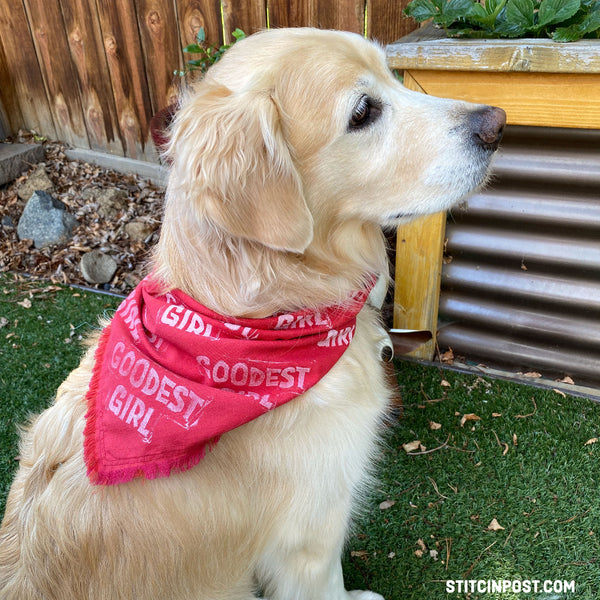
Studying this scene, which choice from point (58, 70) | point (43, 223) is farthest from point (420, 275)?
point (58, 70)

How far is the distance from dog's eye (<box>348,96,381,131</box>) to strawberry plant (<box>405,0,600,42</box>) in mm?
934

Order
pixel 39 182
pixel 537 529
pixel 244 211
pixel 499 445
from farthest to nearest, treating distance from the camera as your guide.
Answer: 1. pixel 39 182
2. pixel 499 445
3. pixel 537 529
4. pixel 244 211

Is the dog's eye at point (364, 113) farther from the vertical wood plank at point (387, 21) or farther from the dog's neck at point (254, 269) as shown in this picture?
the vertical wood plank at point (387, 21)

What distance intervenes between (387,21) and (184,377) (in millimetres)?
2471

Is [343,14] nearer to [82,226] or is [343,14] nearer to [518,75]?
[518,75]

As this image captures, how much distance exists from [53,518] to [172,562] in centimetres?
33

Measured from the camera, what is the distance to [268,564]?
166cm

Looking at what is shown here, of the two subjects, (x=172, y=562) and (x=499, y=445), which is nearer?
(x=172, y=562)

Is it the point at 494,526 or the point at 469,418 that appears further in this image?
the point at 469,418

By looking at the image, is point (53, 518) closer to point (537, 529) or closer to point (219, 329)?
point (219, 329)

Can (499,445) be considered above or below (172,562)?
below

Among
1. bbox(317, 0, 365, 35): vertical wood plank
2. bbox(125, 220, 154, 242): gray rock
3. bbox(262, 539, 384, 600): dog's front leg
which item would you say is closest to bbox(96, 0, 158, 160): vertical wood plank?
bbox(125, 220, 154, 242): gray rock

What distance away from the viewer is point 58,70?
4551 mm

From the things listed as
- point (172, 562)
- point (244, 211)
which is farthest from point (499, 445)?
point (244, 211)
